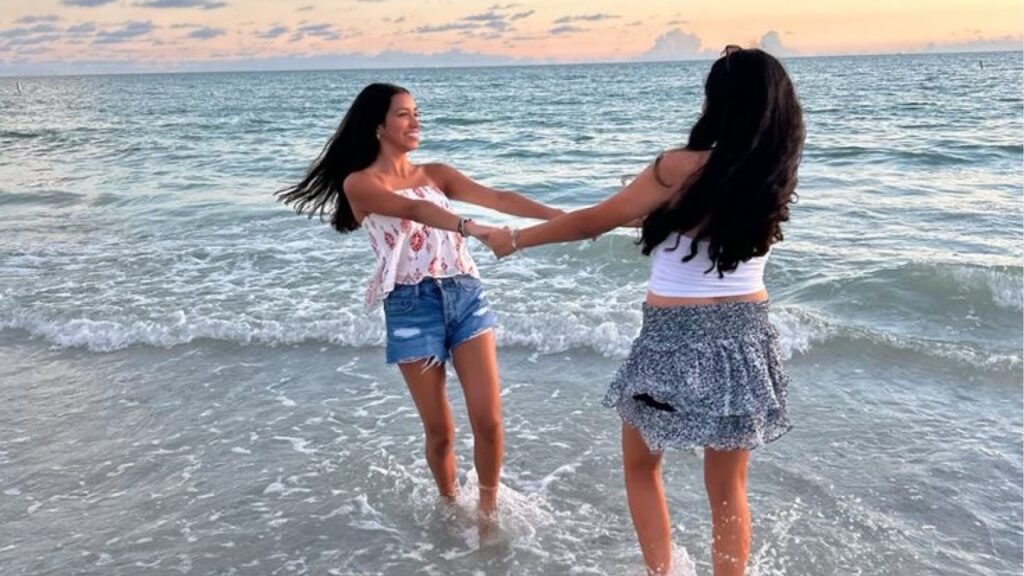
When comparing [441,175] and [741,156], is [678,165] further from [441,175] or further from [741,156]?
[441,175]

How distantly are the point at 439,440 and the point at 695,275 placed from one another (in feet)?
6.01

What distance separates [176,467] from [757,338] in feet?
12.5

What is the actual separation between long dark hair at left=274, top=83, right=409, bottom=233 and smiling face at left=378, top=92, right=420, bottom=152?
3cm

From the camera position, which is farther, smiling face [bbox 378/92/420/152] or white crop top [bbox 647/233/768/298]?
smiling face [bbox 378/92/420/152]

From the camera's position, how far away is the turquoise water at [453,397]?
4602mm

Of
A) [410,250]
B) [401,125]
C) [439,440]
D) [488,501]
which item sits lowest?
[488,501]

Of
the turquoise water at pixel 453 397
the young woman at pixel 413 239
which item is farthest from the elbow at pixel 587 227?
the turquoise water at pixel 453 397

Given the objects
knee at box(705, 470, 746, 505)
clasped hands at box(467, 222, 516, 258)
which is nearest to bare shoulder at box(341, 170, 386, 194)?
clasped hands at box(467, 222, 516, 258)

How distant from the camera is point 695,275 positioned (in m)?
3.22

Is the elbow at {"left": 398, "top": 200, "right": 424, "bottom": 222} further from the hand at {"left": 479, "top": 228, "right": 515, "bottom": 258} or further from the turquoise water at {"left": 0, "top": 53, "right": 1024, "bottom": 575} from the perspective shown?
the turquoise water at {"left": 0, "top": 53, "right": 1024, "bottom": 575}

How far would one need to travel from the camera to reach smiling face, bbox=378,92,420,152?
4200 mm

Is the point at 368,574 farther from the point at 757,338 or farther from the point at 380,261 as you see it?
the point at 757,338

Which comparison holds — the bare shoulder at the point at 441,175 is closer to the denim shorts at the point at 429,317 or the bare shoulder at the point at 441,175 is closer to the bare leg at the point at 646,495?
the denim shorts at the point at 429,317

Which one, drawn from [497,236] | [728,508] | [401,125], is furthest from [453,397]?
[728,508]
